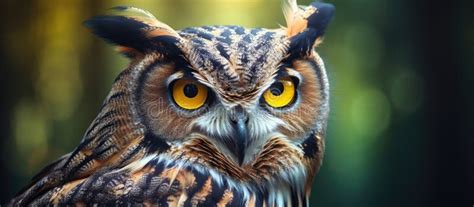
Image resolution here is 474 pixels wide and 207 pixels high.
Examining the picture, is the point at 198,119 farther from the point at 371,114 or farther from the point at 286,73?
the point at 371,114

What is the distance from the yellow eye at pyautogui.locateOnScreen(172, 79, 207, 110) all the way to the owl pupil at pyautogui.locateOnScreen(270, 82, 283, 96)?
5.1 inches

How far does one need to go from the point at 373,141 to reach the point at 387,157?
0.05 meters

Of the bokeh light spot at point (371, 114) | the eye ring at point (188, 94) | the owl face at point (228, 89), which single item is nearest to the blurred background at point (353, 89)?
the bokeh light spot at point (371, 114)

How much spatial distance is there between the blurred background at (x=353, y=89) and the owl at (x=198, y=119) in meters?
0.10

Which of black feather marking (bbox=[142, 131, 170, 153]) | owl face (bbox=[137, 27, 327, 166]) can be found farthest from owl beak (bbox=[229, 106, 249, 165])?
black feather marking (bbox=[142, 131, 170, 153])

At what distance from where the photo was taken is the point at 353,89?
4.23ft

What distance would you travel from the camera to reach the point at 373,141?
131cm

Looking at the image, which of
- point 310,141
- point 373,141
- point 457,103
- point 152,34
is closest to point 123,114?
point 152,34

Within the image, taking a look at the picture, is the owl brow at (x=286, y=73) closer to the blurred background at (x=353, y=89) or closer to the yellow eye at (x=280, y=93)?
the yellow eye at (x=280, y=93)

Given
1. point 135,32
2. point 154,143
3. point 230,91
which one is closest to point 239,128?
point 230,91

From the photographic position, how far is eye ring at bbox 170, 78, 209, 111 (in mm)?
1056

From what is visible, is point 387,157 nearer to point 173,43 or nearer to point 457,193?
point 457,193

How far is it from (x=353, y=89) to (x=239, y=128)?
1.20 feet

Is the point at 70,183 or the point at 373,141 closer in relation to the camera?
the point at 70,183
